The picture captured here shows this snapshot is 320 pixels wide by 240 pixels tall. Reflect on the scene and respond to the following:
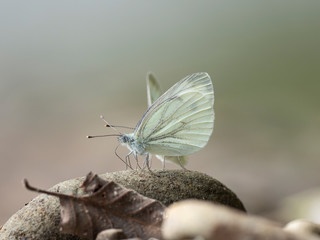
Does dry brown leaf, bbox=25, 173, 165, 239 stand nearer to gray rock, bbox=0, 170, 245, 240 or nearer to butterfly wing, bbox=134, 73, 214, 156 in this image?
gray rock, bbox=0, 170, 245, 240

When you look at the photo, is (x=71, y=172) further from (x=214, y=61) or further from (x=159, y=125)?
(x=214, y=61)

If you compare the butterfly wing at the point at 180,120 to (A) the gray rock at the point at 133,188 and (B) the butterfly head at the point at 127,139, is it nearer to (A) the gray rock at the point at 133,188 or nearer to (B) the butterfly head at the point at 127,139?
(B) the butterfly head at the point at 127,139

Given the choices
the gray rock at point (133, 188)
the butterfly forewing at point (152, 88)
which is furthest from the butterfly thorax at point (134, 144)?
the butterfly forewing at point (152, 88)

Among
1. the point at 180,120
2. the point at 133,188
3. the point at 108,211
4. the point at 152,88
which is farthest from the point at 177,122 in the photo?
the point at 108,211

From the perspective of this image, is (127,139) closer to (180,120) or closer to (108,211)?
(180,120)

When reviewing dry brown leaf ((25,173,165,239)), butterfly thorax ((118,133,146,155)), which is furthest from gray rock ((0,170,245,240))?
Result: butterfly thorax ((118,133,146,155))
